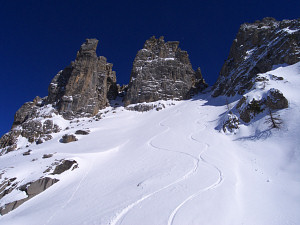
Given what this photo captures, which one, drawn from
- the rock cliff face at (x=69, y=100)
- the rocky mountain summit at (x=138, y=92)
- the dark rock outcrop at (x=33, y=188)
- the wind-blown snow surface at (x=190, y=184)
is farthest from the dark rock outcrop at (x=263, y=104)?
the rock cliff face at (x=69, y=100)

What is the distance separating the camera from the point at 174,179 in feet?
39.4

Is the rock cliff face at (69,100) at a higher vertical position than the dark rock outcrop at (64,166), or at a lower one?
higher

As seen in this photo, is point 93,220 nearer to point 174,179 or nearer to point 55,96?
point 174,179

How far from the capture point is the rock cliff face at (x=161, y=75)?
206 ft

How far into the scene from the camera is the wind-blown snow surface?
8.12 meters

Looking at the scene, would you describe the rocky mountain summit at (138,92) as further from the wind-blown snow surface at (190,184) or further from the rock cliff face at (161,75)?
the wind-blown snow surface at (190,184)

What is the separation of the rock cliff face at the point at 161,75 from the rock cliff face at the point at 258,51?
562 inches

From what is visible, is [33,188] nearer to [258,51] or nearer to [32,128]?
[32,128]

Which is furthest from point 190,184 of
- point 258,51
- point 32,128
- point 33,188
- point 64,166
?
point 32,128

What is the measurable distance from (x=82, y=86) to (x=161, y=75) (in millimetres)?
29916

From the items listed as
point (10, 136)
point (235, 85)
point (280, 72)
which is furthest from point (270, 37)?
point (10, 136)

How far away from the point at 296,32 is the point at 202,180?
1847 inches

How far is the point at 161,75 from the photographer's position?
66.8 meters

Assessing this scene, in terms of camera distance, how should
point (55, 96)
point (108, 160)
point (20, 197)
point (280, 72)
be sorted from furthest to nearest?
point (55, 96)
point (280, 72)
point (108, 160)
point (20, 197)
